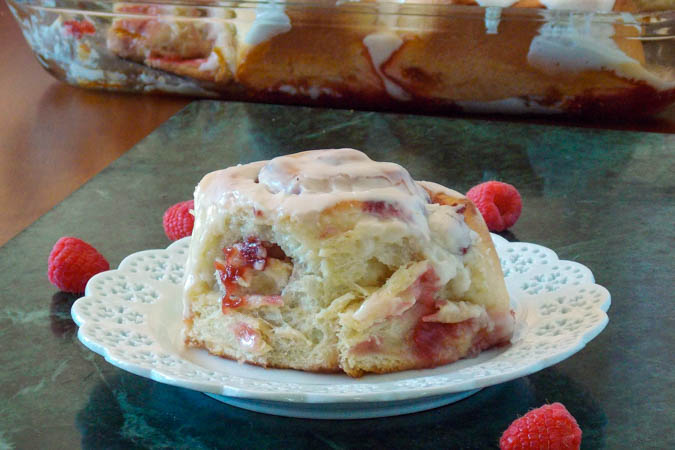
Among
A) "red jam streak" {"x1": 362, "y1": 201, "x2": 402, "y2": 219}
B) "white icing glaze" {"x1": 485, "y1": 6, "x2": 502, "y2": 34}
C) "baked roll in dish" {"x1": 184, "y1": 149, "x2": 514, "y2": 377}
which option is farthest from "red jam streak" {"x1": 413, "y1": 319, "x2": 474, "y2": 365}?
"white icing glaze" {"x1": 485, "y1": 6, "x2": 502, "y2": 34}

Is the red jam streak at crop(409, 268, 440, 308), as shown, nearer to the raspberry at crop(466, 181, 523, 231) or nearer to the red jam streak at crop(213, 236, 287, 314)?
the red jam streak at crop(213, 236, 287, 314)

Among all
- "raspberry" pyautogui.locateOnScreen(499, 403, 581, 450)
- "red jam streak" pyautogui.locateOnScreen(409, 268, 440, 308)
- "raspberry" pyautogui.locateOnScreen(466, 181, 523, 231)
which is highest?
"red jam streak" pyautogui.locateOnScreen(409, 268, 440, 308)

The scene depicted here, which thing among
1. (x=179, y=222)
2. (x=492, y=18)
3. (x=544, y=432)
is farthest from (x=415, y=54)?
(x=544, y=432)

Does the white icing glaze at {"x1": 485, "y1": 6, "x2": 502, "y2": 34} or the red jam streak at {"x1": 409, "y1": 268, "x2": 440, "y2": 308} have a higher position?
the red jam streak at {"x1": 409, "y1": 268, "x2": 440, "y2": 308}

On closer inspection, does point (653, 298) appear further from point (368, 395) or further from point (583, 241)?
point (368, 395)

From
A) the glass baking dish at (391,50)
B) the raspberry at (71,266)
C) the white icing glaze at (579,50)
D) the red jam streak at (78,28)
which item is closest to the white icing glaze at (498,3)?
the glass baking dish at (391,50)

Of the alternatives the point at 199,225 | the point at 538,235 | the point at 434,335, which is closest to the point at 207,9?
the point at 538,235

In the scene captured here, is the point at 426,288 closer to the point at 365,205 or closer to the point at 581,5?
the point at 365,205
